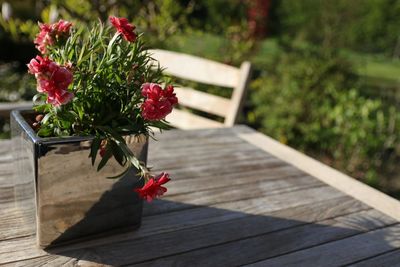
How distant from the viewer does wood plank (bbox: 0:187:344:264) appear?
1040 millimetres

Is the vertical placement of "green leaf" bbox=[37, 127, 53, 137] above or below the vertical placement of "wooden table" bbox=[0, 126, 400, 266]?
above

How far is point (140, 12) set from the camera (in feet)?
→ 13.0

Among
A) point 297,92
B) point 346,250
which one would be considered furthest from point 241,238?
point 297,92

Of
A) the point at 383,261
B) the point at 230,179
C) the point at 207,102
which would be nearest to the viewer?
the point at 383,261

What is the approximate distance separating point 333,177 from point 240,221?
0.50 metres

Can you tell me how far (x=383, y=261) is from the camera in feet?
3.63

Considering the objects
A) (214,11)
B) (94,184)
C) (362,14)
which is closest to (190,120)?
(94,184)

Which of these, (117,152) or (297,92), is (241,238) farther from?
(297,92)

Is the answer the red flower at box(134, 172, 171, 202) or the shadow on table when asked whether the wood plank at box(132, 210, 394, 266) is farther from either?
the red flower at box(134, 172, 171, 202)

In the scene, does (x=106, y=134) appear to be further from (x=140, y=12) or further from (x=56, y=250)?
(x=140, y=12)

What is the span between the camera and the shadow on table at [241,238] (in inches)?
41.5

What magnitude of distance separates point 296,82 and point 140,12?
1430 millimetres

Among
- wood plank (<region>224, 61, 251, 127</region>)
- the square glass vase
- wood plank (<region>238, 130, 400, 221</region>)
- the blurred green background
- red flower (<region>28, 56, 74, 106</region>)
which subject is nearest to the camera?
red flower (<region>28, 56, 74, 106</region>)

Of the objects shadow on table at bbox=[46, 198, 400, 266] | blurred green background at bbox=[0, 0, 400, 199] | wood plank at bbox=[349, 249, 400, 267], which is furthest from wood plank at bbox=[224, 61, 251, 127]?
blurred green background at bbox=[0, 0, 400, 199]
